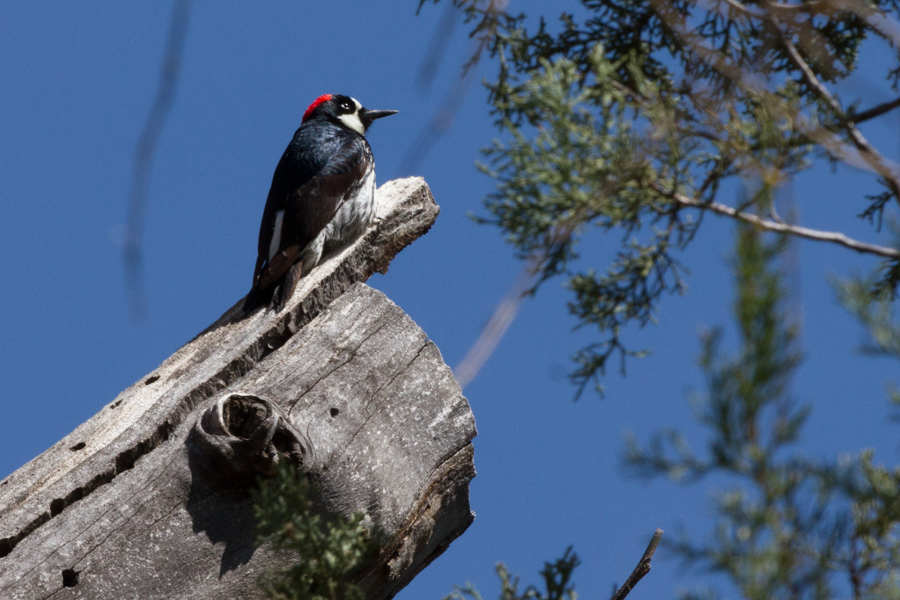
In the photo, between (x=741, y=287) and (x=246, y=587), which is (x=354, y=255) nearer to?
(x=246, y=587)

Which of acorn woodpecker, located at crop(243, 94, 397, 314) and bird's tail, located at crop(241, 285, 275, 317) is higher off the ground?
acorn woodpecker, located at crop(243, 94, 397, 314)

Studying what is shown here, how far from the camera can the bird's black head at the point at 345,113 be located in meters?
5.61

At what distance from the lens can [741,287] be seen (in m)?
1.11

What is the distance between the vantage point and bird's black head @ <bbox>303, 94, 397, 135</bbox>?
18.4 feet

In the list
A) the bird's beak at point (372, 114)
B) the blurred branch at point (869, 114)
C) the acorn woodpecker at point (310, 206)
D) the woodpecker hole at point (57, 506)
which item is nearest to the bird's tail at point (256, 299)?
the acorn woodpecker at point (310, 206)

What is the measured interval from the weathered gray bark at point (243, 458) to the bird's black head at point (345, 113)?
2784 millimetres

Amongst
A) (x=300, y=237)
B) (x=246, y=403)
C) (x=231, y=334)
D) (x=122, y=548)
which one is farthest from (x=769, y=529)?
(x=300, y=237)

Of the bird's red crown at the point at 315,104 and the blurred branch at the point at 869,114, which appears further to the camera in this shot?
the bird's red crown at the point at 315,104

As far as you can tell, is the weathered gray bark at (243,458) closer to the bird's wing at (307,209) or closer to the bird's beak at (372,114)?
the bird's wing at (307,209)

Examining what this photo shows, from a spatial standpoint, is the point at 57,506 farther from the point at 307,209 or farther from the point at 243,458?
the point at 307,209

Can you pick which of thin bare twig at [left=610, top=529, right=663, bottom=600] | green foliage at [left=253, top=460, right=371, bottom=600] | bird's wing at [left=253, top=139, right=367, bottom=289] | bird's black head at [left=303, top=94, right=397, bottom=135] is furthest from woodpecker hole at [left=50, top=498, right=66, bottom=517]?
bird's black head at [left=303, top=94, right=397, bottom=135]

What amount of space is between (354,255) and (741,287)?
2.22 meters

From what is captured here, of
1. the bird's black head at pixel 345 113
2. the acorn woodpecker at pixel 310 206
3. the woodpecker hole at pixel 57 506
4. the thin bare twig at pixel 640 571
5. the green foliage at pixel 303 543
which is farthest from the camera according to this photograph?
the bird's black head at pixel 345 113

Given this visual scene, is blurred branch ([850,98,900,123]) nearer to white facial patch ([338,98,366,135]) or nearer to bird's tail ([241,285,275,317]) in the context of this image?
bird's tail ([241,285,275,317])
